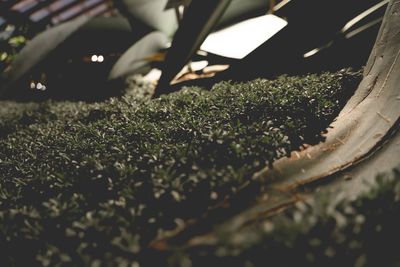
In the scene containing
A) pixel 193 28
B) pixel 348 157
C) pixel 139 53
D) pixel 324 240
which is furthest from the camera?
pixel 139 53

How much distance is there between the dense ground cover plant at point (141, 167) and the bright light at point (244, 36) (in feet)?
3.53

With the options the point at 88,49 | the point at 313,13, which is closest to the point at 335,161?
the point at 313,13

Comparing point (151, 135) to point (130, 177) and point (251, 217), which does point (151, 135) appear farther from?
point (251, 217)

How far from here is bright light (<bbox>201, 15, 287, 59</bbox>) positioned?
12.7 ft

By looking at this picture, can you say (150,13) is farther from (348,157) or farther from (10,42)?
(10,42)

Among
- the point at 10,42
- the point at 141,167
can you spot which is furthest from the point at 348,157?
the point at 10,42

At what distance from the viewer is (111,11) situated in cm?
1025

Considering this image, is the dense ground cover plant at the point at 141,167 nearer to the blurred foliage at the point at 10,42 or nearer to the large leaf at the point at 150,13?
the large leaf at the point at 150,13

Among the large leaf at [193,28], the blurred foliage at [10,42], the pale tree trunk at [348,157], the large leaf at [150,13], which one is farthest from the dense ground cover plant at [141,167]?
the blurred foliage at [10,42]

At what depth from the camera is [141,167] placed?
6.50 feet

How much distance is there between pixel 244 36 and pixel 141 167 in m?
2.87

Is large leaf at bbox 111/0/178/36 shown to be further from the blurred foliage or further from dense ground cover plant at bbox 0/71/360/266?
the blurred foliage

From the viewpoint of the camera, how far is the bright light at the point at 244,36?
3.88 meters

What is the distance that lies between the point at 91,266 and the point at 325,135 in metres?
1.89
